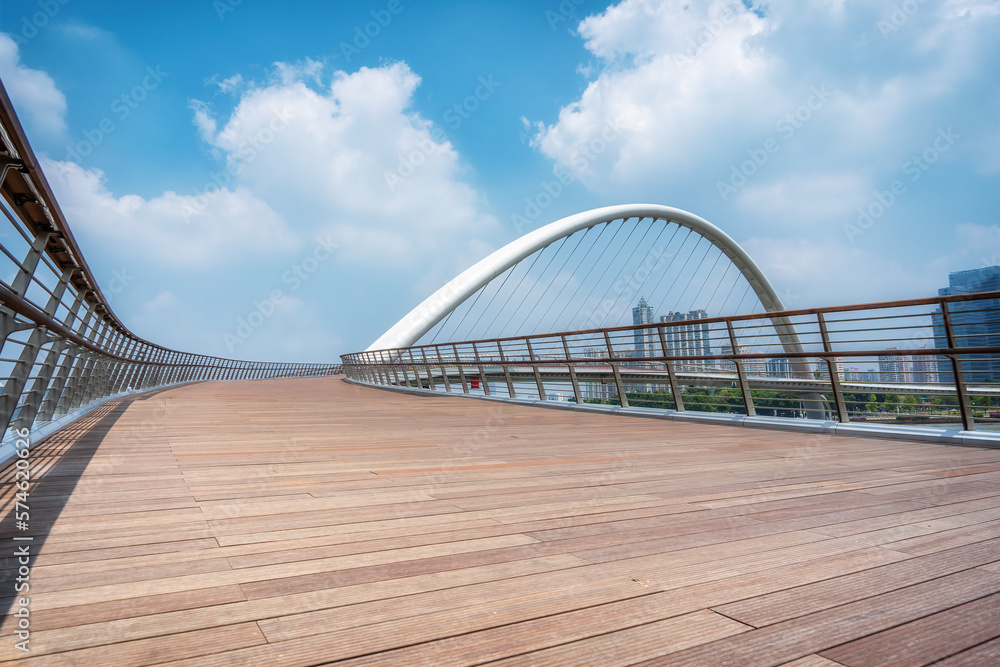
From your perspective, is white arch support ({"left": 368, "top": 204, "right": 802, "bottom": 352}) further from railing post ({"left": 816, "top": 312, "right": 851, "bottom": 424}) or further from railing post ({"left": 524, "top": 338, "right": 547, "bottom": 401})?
railing post ({"left": 816, "top": 312, "right": 851, "bottom": 424})

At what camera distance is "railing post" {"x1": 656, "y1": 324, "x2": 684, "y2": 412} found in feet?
21.8

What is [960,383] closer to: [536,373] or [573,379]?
[573,379]

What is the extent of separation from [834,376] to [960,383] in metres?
0.93

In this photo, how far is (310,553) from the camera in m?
1.82

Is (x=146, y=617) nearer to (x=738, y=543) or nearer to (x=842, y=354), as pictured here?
(x=738, y=543)

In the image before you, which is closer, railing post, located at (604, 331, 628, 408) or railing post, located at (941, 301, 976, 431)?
railing post, located at (941, 301, 976, 431)

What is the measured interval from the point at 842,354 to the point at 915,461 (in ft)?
5.26

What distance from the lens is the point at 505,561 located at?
1756 mm

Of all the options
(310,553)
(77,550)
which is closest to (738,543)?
(310,553)

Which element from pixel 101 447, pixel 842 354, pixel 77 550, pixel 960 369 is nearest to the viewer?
pixel 77 550

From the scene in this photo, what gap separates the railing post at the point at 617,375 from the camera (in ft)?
24.4

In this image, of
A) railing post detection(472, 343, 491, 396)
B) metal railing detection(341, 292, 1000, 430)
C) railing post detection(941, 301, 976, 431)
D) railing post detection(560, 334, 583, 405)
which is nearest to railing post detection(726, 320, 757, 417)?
metal railing detection(341, 292, 1000, 430)

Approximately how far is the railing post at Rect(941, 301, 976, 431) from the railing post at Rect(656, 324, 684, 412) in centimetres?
250

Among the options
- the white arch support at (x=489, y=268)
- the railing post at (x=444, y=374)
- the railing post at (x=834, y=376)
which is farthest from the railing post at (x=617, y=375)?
the white arch support at (x=489, y=268)
